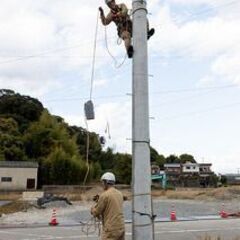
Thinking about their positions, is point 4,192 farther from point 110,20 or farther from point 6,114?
point 110,20

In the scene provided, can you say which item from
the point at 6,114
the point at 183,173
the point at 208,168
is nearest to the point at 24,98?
the point at 6,114

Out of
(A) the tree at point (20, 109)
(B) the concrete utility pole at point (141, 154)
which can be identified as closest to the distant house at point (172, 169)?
(A) the tree at point (20, 109)

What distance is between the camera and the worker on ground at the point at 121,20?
7020 mm

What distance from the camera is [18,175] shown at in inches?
2904

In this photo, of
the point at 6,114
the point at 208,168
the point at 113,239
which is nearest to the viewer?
the point at 113,239

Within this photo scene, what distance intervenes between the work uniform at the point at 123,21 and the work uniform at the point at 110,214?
77.9 inches

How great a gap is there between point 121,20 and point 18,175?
68.4m

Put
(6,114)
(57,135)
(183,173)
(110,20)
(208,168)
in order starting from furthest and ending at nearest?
(208,168)
(183,173)
(6,114)
(57,135)
(110,20)

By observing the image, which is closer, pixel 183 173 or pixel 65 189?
pixel 65 189

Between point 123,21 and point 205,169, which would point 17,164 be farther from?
point 123,21

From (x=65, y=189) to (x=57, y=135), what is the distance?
57.2ft

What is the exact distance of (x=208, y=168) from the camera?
12650cm

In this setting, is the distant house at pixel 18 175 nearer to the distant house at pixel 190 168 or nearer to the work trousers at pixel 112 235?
the distant house at pixel 190 168

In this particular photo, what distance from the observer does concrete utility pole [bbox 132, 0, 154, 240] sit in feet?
19.6
